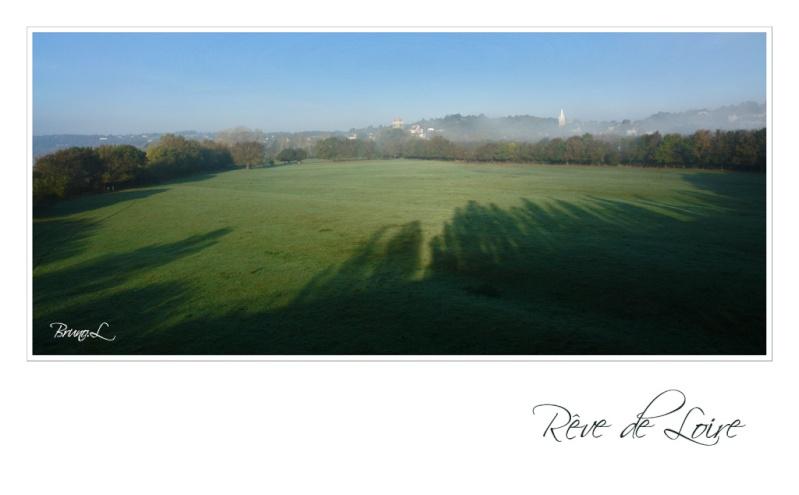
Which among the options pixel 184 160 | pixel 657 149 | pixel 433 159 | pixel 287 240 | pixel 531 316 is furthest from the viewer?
pixel 433 159

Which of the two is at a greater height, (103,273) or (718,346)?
(103,273)

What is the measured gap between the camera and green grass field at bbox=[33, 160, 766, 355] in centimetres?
806

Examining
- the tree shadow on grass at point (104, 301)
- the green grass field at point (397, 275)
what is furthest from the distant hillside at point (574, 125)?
the tree shadow on grass at point (104, 301)

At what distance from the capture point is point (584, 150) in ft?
83.4

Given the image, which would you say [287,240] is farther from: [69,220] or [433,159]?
[433,159]

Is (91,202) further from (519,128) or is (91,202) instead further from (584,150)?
(584,150)

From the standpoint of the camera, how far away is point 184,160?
16.8 m

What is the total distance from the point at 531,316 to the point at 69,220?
11.7 meters
